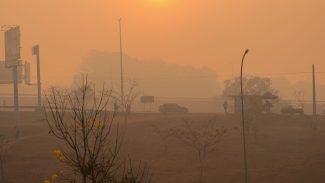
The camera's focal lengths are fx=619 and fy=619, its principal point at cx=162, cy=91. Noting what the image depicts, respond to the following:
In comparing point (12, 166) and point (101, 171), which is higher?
point (101, 171)

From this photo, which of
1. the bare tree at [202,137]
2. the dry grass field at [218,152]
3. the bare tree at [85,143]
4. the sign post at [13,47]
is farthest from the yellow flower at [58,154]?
the sign post at [13,47]

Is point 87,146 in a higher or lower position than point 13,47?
lower

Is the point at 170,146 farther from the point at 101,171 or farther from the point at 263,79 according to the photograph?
the point at 263,79

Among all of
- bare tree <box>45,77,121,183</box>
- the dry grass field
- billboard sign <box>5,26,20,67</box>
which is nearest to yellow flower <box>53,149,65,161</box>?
bare tree <box>45,77,121,183</box>

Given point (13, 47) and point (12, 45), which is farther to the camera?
point (13, 47)

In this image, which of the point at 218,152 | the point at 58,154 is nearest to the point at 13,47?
the point at 218,152

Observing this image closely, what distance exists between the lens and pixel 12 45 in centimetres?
8444

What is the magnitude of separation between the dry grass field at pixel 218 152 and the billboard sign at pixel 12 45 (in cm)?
909

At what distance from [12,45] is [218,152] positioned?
3894cm

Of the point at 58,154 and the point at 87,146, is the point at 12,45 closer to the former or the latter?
the point at 87,146

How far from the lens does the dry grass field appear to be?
155ft

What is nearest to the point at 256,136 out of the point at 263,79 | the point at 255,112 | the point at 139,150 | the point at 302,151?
the point at 255,112

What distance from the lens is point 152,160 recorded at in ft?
181

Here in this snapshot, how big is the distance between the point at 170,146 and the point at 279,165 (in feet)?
46.2
